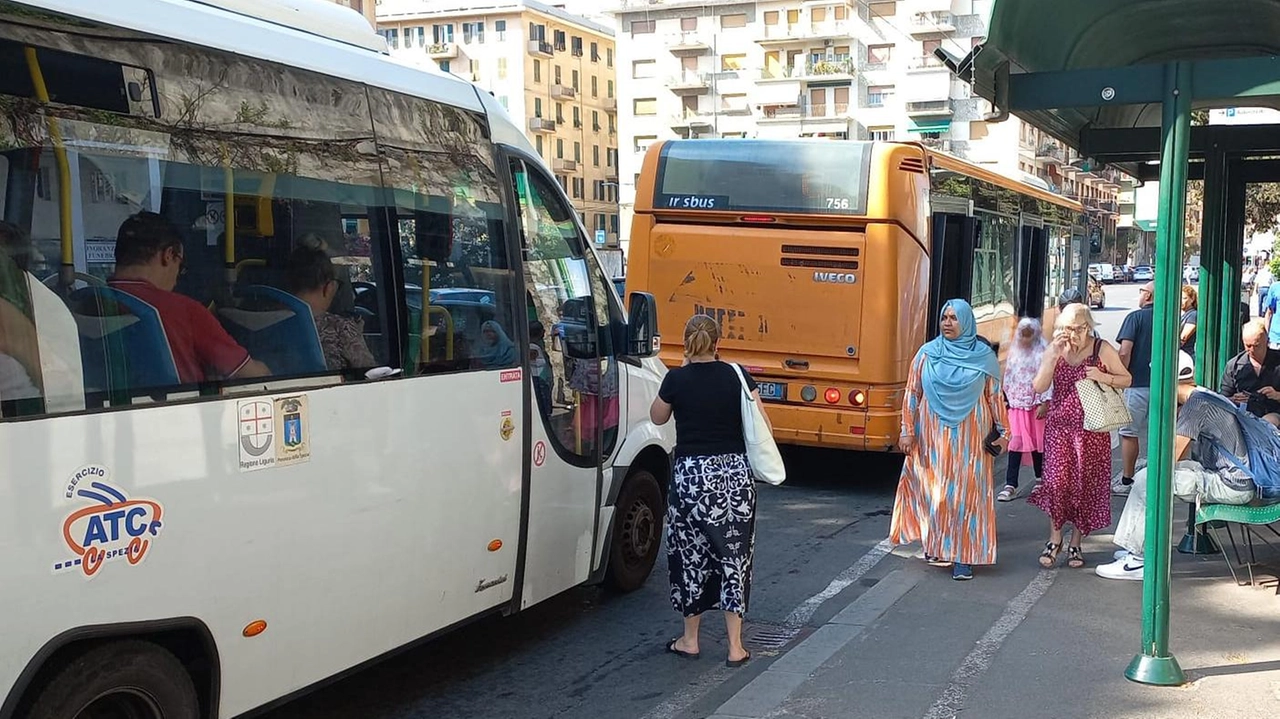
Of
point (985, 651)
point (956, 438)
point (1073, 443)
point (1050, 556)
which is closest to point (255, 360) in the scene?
point (985, 651)

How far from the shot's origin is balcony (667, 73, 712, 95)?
256 ft

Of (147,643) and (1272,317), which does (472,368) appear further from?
(1272,317)

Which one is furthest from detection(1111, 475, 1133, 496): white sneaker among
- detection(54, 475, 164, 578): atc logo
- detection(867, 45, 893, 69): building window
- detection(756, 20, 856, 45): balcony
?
detection(756, 20, 856, 45): balcony

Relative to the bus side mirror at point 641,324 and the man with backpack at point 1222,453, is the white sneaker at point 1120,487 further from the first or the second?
the bus side mirror at point 641,324

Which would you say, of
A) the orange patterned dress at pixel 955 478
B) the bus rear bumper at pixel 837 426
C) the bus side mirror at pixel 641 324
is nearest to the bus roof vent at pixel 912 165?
the bus rear bumper at pixel 837 426

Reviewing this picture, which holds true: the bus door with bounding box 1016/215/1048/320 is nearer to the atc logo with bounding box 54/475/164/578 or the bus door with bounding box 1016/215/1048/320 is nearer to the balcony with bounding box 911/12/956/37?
the atc logo with bounding box 54/475/164/578

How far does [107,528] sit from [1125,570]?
5.66 m

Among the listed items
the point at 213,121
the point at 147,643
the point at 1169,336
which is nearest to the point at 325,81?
the point at 213,121

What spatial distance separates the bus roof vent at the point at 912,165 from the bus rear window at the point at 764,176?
276 millimetres

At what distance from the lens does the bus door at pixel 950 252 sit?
34.0 ft

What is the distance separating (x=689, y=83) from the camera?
7825 cm

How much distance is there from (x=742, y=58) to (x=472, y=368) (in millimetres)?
75710

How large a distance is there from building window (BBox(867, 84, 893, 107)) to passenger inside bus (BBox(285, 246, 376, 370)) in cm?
7206

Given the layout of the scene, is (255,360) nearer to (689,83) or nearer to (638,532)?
(638,532)
